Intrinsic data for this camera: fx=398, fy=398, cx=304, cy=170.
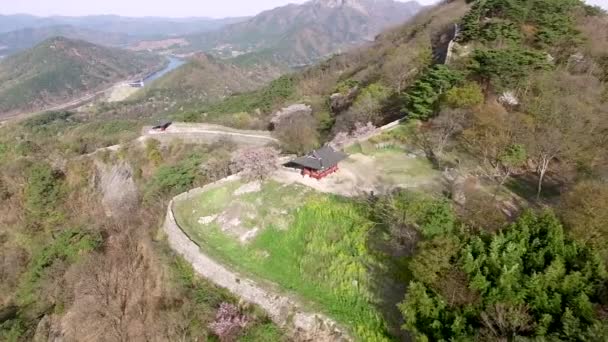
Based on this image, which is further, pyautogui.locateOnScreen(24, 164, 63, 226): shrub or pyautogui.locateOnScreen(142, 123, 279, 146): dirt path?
pyautogui.locateOnScreen(142, 123, 279, 146): dirt path

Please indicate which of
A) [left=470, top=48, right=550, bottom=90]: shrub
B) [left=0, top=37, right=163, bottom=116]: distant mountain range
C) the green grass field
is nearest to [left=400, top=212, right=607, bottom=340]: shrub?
the green grass field

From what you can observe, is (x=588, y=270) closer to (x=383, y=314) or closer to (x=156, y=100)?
(x=383, y=314)

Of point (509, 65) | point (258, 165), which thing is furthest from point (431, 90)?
point (258, 165)

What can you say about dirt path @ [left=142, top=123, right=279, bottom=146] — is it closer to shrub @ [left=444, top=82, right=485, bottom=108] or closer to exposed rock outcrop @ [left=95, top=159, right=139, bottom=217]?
exposed rock outcrop @ [left=95, top=159, right=139, bottom=217]

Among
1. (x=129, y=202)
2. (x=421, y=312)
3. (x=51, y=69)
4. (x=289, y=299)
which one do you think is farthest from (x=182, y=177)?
(x=51, y=69)

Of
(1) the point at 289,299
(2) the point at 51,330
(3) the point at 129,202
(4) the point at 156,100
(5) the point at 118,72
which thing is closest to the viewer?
(1) the point at 289,299

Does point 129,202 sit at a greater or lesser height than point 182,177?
lesser

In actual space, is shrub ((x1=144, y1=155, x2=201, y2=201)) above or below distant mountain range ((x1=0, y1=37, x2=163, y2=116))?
above
